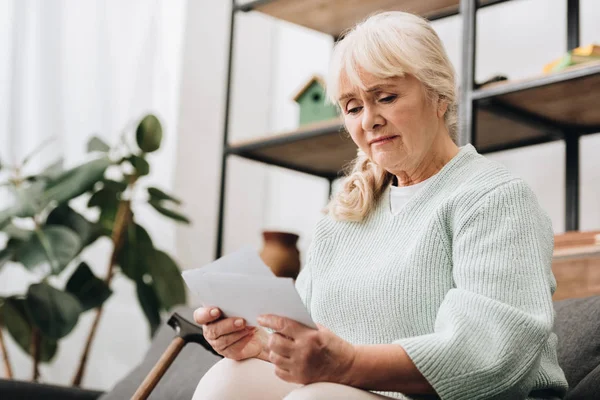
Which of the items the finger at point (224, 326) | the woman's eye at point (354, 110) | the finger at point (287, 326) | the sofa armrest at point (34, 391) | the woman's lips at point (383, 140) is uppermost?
the woman's eye at point (354, 110)

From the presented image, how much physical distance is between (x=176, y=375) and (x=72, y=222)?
982 mm

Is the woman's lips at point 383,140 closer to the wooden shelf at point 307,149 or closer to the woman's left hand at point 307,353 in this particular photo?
the woman's left hand at point 307,353

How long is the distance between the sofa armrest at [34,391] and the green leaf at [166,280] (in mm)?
717

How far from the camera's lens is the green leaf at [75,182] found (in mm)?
2580

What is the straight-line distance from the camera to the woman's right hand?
1.25 metres

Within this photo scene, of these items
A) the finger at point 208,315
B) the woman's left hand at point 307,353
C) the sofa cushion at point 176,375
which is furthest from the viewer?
the sofa cushion at point 176,375

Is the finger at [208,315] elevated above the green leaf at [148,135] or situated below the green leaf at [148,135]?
below

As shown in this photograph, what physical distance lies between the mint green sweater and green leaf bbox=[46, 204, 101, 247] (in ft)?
4.48

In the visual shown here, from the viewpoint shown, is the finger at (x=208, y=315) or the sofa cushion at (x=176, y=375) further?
the sofa cushion at (x=176, y=375)

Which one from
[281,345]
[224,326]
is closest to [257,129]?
[224,326]

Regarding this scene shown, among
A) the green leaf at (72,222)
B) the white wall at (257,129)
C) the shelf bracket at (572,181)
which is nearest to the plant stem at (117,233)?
the green leaf at (72,222)

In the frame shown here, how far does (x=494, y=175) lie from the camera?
4.00 feet

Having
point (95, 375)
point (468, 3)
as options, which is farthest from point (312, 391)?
point (95, 375)

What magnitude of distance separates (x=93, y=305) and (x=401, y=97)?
167 cm
